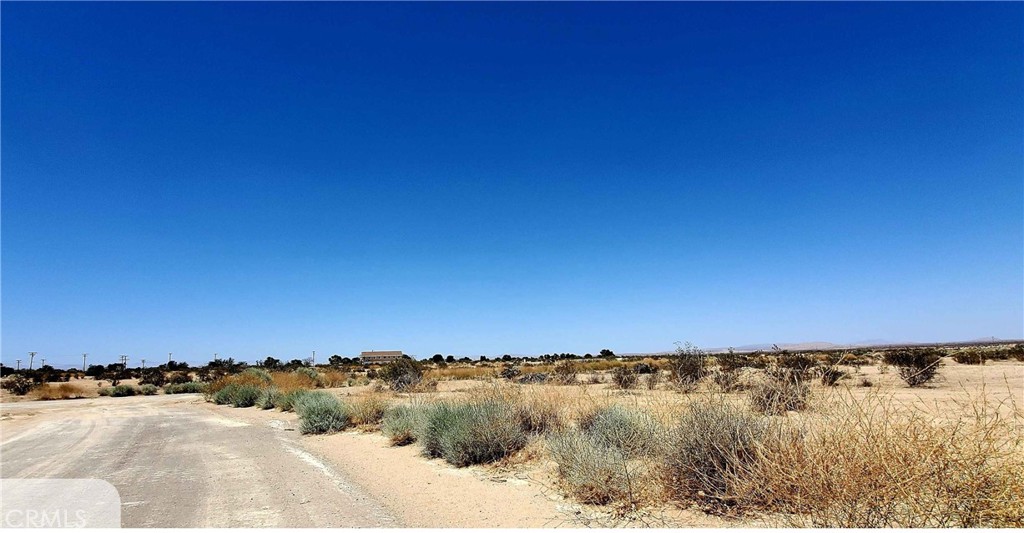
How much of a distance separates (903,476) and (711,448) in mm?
2006

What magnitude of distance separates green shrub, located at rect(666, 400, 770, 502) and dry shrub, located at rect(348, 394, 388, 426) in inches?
379

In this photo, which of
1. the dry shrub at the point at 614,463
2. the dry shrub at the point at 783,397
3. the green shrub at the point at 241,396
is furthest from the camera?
the green shrub at the point at 241,396

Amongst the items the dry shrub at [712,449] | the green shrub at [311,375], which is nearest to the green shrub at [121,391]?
the green shrub at [311,375]

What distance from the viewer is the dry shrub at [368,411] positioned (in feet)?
46.7

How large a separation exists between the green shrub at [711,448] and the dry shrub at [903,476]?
0.78 meters

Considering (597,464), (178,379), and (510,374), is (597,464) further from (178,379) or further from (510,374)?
(178,379)

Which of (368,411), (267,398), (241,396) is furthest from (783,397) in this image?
(241,396)

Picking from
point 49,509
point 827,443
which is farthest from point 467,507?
point 49,509

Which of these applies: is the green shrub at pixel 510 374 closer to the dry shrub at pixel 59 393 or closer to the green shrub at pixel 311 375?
the green shrub at pixel 311 375

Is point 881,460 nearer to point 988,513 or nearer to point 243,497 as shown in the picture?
point 988,513

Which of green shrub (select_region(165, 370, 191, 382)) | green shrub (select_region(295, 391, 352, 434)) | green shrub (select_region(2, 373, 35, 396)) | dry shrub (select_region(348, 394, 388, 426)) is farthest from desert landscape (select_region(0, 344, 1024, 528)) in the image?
green shrub (select_region(165, 370, 191, 382))

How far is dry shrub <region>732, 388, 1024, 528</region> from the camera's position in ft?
14.5

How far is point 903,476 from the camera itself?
182 inches

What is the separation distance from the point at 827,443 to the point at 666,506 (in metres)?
1.93
